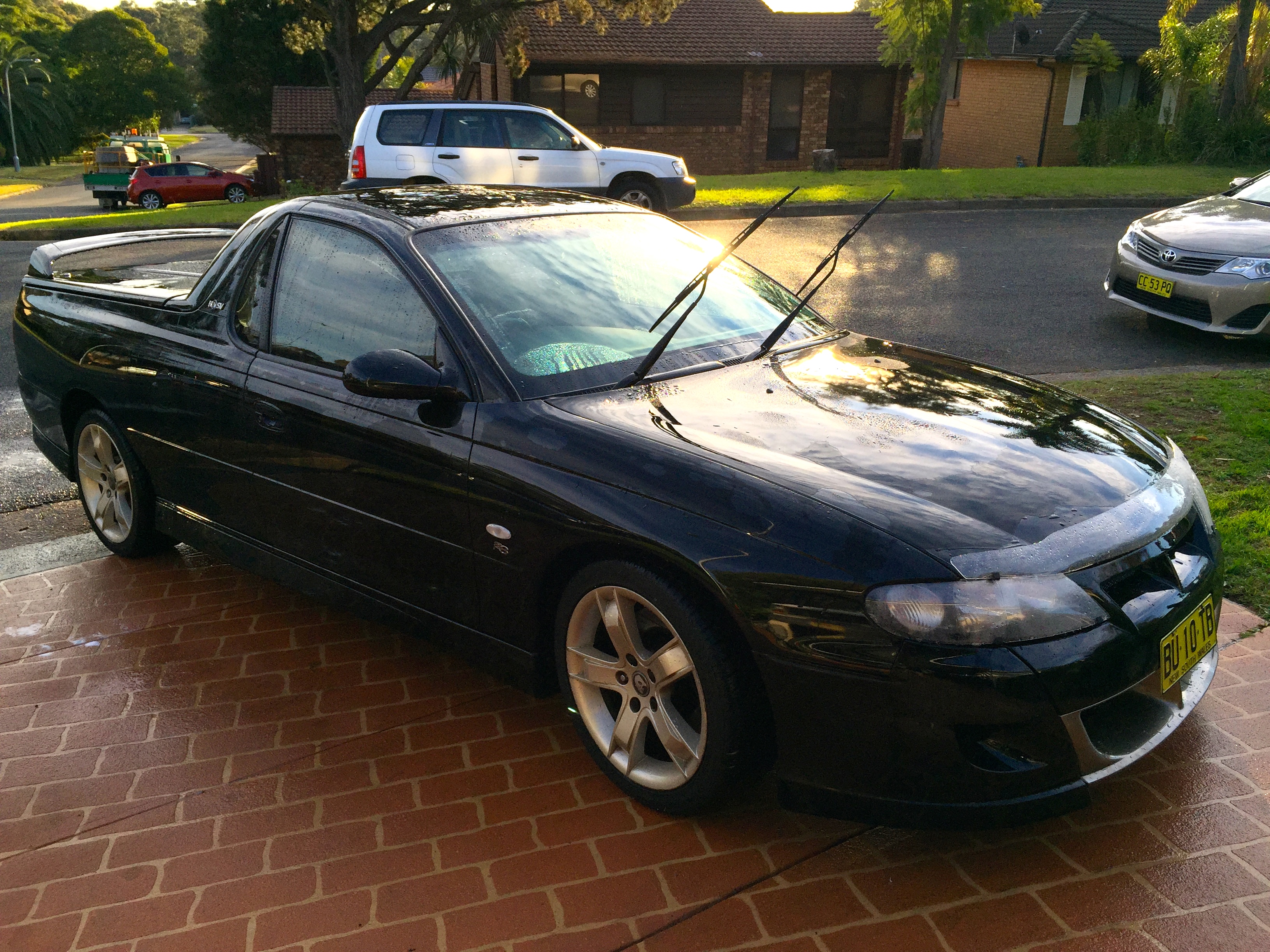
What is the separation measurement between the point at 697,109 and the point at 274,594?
29856 mm

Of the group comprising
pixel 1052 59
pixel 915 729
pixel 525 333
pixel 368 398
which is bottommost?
pixel 915 729

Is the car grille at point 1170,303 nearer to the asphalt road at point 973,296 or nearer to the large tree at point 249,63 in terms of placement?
the asphalt road at point 973,296

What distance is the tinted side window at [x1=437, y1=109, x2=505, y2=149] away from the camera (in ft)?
48.0

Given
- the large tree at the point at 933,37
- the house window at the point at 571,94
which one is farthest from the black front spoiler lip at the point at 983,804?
the house window at the point at 571,94

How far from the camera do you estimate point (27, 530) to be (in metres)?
5.36

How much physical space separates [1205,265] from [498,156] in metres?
9.53

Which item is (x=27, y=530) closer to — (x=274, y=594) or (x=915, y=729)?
(x=274, y=594)

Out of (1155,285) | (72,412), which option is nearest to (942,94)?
(1155,285)

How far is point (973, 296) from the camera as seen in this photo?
1002 cm

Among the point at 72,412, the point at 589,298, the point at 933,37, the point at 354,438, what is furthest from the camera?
the point at 933,37

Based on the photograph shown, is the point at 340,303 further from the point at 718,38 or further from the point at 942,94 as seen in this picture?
the point at 718,38

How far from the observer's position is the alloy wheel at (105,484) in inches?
188

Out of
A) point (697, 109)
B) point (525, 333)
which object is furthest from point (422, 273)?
point (697, 109)

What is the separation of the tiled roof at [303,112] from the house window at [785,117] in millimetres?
11873
